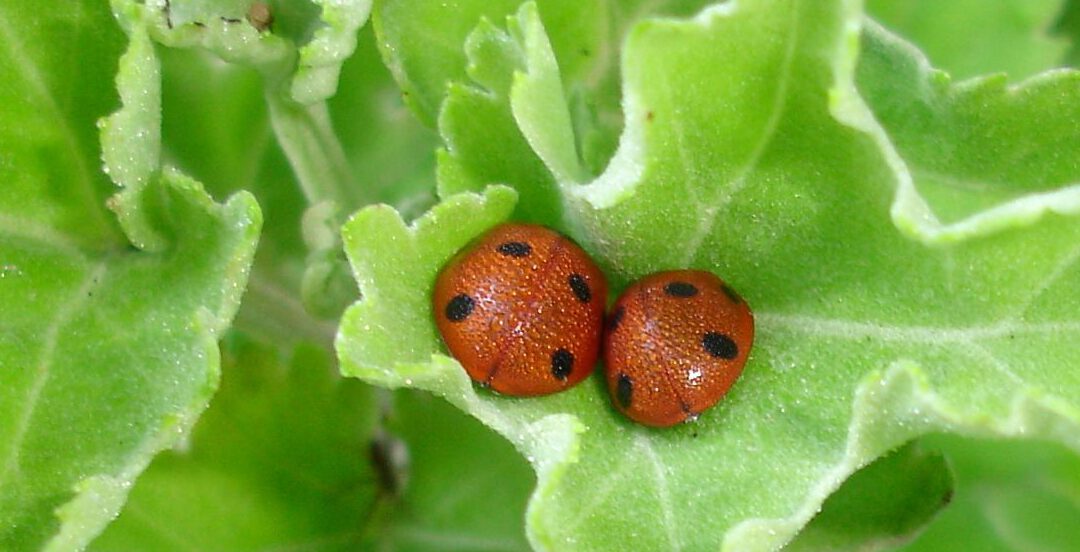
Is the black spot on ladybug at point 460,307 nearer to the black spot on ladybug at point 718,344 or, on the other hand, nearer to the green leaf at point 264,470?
the black spot on ladybug at point 718,344

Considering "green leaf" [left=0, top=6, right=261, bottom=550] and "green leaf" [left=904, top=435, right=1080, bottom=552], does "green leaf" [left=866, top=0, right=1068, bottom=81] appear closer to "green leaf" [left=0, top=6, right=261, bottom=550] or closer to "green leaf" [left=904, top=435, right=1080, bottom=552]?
"green leaf" [left=904, top=435, right=1080, bottom=552]

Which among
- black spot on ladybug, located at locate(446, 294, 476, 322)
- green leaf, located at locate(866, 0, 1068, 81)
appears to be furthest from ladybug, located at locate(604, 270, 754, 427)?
green leaf, located at locate(866, 0, 1068, 81)

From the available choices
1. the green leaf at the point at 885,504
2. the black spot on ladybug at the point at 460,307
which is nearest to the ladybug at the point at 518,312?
the black spot on ladybug at the point at 460,307

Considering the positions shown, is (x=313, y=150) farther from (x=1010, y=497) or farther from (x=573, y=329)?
(x=1010, y=497)

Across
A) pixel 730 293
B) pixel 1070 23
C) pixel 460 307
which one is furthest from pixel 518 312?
pixel 1070 23

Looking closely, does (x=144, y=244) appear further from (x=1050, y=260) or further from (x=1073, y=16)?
(x=1073, y=16)

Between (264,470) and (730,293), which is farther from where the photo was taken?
(264,470)

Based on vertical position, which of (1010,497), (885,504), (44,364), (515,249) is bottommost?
(1010,497)
